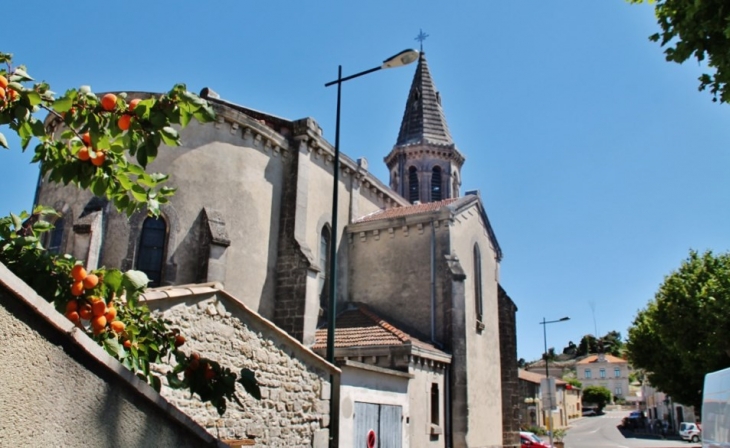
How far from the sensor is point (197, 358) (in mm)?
3865

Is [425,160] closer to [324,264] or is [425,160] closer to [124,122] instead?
[324,264]

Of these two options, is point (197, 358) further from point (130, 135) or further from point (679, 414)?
point (679, 414)

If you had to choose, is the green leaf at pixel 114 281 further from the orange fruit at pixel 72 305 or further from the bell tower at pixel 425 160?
the bell tower at pixel 425 160

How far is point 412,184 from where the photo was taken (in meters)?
36.8

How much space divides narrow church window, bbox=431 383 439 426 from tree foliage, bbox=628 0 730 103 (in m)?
11.6

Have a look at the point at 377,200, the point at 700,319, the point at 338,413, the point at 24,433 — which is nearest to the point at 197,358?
the point at 24,433

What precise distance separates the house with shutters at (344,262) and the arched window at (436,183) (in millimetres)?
12567

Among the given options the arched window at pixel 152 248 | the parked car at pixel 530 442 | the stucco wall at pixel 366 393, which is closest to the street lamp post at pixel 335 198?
the stucco wall at pixel 366 393

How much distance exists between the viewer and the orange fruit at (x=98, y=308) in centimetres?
351

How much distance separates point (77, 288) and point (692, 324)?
29.0m

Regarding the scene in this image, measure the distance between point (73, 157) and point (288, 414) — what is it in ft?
23.9

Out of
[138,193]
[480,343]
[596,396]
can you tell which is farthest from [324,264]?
[596,396]

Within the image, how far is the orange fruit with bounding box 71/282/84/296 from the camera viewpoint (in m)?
3.51

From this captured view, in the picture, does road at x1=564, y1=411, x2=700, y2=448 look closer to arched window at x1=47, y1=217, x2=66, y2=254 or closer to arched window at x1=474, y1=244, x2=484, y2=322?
arched window at x1=474, y1=244, x2=484, y2=322
